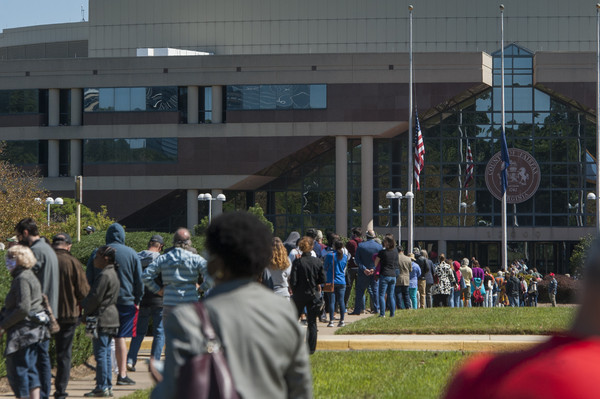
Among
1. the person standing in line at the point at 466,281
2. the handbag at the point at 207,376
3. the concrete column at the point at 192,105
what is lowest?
the person standing in line at the point at 466,281

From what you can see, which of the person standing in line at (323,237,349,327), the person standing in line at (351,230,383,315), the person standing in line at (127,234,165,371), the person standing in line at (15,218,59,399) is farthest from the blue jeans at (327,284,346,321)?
the person standing in line at (15,218,59,399)

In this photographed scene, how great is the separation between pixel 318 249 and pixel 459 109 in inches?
1651

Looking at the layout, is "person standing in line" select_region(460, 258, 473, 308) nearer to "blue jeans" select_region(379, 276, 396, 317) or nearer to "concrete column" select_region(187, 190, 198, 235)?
"blue jeans" select_region(379, 276, 396, 317)

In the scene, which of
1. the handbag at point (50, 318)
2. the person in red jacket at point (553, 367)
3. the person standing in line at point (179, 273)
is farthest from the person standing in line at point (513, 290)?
the person in red jacket at point (553, 367)

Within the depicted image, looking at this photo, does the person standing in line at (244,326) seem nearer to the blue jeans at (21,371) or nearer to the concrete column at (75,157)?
the blue jeans at (21,371)

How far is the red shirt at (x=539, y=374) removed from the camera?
7.34 feet

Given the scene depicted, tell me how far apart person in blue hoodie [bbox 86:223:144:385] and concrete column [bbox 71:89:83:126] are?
49.7 meters

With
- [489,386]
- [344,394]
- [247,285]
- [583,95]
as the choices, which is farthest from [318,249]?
[583,95]

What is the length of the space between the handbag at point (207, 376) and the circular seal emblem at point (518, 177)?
190 ft

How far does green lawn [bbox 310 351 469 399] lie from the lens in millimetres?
10875

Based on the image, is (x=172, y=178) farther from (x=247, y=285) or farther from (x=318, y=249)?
(x=247, y=285)

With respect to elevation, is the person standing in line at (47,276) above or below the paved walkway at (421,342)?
above

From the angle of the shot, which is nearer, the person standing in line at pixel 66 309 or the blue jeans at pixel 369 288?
the person standing in line at pixel 66 309

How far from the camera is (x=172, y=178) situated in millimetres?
59250
